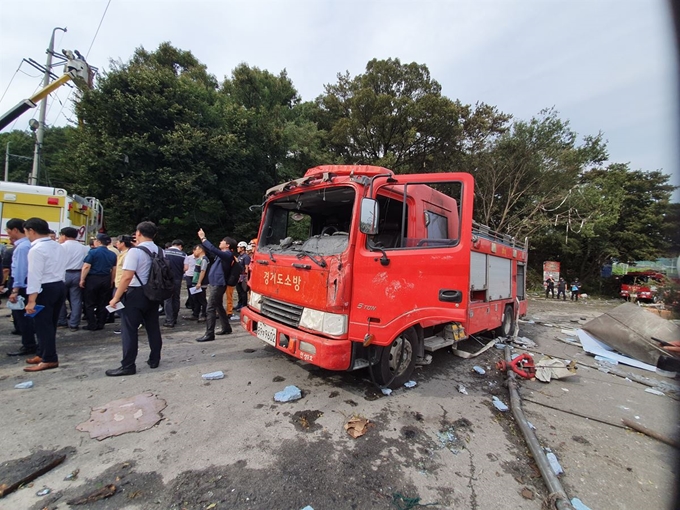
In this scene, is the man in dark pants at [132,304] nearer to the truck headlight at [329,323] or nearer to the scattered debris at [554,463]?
the truck headlight at [329,323]

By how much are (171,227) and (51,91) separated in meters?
6.92

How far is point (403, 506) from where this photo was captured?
2.05m

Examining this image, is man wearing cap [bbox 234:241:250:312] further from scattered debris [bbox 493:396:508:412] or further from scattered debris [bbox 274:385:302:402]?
scattered debris [bbox 493:396:508:412]

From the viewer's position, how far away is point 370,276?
3334 millimetres

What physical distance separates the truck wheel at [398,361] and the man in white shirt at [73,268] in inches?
225

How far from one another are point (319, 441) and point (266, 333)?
1.54 m

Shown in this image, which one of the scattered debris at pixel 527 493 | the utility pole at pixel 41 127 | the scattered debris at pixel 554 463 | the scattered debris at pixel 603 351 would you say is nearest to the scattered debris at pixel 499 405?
the scattered debris at pixel 554 463

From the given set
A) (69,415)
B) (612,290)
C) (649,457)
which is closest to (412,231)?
(649,457)

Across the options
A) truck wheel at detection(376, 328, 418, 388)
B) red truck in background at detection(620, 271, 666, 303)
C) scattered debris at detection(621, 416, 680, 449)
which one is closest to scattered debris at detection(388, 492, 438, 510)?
truck wheel at detection(376, 328, 418, 388)

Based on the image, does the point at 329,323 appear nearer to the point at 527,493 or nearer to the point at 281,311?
the point at 281,311

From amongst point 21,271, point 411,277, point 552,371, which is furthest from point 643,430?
point 21,271

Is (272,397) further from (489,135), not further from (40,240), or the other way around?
(489,135)

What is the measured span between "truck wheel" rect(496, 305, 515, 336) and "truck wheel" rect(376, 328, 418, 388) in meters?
3.29

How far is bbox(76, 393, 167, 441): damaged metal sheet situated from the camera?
2.70m
